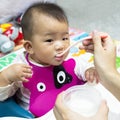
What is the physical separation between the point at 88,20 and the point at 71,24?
0.44ft

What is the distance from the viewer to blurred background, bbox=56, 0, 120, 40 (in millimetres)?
1979

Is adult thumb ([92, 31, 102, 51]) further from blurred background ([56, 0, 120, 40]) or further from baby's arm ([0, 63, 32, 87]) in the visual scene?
blurred background ([56, 0, 120, 40])

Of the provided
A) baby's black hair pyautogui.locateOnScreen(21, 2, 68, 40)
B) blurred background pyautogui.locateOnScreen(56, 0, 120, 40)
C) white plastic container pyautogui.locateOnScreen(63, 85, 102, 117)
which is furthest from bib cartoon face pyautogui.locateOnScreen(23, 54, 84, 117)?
blurred background pyautogui.locateOnScreen(56, 0, 120, 40)

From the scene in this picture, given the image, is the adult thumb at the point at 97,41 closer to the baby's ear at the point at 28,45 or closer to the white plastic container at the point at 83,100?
the white plastic container at the point at 83,100

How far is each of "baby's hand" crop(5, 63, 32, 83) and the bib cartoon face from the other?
0.07 metres

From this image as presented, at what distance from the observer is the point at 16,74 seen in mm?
860

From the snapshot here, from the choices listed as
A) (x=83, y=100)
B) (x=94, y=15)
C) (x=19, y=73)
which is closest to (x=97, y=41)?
(x=83, y=100)

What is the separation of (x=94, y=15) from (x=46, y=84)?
1276mm

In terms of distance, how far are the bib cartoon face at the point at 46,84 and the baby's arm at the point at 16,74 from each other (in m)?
0.07

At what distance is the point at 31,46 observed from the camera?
93cm

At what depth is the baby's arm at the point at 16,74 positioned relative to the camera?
0.85 m

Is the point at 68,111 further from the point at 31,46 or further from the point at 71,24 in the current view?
the point at 71,24

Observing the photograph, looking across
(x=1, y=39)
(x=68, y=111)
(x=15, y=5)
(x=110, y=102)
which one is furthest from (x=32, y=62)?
(x=15, y=5)

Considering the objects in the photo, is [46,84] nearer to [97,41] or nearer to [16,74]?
[16,74]
